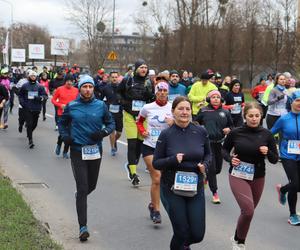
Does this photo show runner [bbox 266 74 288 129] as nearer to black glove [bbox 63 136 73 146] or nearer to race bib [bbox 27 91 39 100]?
race bib [bbox 27 91 39 100]

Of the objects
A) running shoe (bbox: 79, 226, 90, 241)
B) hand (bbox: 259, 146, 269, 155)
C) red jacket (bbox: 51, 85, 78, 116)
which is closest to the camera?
hand (bbox: 259, 146, 269, 155)

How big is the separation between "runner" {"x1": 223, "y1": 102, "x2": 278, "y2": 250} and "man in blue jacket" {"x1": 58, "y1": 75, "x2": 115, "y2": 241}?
1.58 metres

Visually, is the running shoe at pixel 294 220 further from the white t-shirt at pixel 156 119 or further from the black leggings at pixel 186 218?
the black leggings at pixel 186 218

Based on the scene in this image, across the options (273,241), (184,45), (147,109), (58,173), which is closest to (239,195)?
(273,241)

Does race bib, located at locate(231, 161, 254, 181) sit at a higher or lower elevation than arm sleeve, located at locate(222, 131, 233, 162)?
lower

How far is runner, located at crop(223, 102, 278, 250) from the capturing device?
5.84 m

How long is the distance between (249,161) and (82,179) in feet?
6.14

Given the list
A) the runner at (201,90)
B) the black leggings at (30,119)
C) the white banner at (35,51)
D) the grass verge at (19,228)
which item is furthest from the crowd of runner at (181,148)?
the white banner at (35,51)

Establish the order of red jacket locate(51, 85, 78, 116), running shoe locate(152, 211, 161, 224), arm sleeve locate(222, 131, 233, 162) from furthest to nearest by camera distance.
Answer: red jacket locate(51, 85, 78, 116), running shoe locate(152, 211, 161, 224), arm sleeve locate(222, 131, 233, 162)

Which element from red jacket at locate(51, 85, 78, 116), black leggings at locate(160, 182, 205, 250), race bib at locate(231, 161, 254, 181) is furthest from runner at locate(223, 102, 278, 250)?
red jacket at locate(51, 85, 78, 116)

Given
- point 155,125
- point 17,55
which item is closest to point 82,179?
point 155,125

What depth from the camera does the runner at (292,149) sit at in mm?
7199

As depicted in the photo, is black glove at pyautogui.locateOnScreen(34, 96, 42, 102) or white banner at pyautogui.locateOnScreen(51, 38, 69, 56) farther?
white banner at pyautogui.locateOnScreen(51, 38, 69, 56)

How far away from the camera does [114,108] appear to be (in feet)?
42.4
